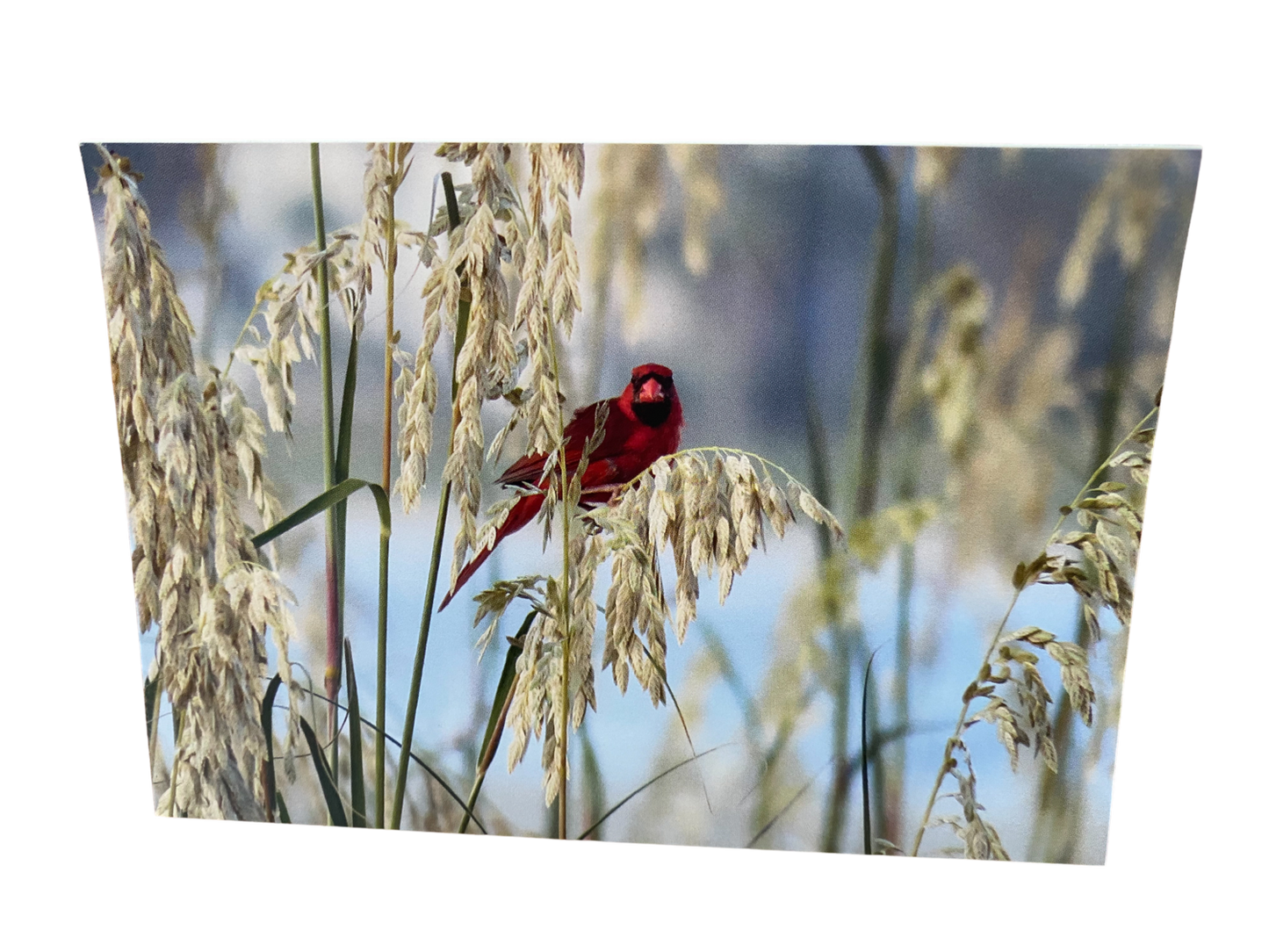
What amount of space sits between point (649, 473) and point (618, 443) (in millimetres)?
90

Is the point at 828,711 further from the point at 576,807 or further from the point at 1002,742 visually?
the point at 576,807

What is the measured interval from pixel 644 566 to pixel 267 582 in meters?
0.84

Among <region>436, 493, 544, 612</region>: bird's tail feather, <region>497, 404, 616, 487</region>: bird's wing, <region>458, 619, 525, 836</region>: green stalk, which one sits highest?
<region>497, 404, 616, 487</region>: bird's wing

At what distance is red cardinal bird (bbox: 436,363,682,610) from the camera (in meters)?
2.61

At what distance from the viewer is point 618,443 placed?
2.66 m

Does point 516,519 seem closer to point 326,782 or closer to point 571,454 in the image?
point 571,454

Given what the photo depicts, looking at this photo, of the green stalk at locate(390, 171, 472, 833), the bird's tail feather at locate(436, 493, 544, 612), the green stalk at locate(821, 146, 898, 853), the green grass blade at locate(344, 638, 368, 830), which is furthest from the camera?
the green grass blade at locate(344, 638, 368, 830)

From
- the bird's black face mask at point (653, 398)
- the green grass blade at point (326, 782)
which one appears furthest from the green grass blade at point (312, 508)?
the bird's black face mask at point (653, 398)

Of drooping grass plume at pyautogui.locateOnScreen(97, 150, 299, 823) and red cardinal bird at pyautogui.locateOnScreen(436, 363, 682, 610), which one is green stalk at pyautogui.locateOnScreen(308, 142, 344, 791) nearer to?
drooping grass plume at pyautogui.locateOnScreen(97, 150, 299, 823)

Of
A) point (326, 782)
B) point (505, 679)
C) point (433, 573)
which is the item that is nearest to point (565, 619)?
point (505, 679)

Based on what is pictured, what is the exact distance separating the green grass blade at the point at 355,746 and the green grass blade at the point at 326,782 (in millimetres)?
34

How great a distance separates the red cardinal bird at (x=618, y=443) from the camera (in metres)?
2.61

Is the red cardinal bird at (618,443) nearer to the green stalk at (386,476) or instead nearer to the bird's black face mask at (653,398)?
the bird's black face mask at (653,398)

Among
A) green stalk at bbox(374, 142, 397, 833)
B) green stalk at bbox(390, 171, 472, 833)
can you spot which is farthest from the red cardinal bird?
green stalk at bbox(374, 142, 397, 833)
